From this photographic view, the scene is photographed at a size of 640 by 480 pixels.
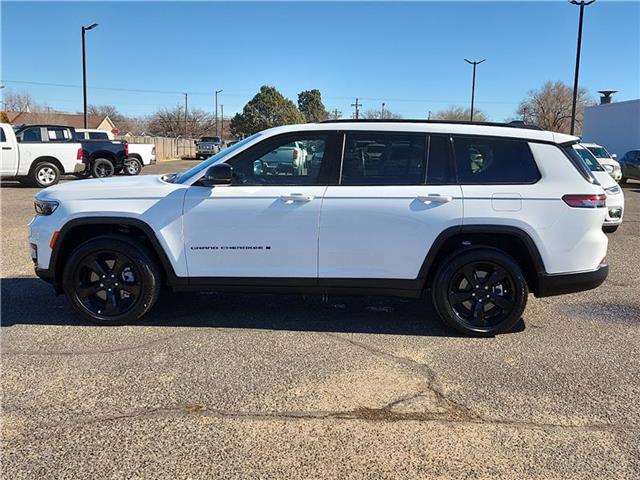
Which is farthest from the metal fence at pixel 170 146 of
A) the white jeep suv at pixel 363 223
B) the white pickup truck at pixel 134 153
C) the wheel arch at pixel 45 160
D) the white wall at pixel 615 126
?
the white jeep suv at pixel 363 223

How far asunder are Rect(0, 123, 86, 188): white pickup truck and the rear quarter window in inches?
585

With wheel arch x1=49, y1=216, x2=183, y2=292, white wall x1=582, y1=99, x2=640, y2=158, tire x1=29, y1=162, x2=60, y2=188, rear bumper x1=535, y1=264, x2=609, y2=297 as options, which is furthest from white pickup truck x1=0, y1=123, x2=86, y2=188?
white wall x1=582, y1=99, x2=640, y2=158

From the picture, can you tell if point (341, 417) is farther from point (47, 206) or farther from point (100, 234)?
point (47, 206)

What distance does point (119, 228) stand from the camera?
16.3ft

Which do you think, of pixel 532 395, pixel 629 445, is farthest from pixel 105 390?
pixel 629 445

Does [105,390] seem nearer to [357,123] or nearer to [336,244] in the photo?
[336,244]

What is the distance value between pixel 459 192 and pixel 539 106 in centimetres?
7119

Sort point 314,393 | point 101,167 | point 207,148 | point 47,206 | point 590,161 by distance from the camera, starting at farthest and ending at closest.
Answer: point 207,148 < point 101,167 < point 590,161 < point 47,206 < point 314,393

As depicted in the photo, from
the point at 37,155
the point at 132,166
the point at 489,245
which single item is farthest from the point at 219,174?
the point at 132,166

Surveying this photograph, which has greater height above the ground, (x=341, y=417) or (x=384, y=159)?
(x=384, y=159)

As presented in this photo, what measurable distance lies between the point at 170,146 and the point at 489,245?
47.6 metres

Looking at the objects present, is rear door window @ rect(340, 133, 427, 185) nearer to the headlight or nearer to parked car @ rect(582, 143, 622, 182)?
the headlight

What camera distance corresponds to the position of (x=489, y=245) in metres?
4.83

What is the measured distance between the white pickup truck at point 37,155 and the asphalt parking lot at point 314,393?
1208 centimetres
